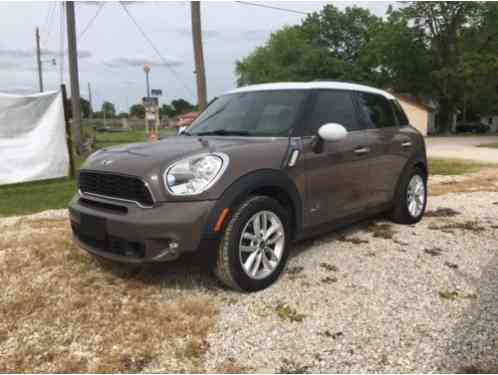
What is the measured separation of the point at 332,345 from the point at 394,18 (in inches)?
1595

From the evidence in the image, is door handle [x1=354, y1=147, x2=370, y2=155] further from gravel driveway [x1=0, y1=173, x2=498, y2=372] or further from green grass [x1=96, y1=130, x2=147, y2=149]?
green grass [x1=96, y1=130, x2=147, y2=149]

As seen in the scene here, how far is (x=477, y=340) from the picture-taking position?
257 cm

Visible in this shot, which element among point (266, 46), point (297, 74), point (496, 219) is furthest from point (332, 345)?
point (266, 46)

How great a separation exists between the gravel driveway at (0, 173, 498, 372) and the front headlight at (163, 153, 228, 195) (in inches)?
19.7

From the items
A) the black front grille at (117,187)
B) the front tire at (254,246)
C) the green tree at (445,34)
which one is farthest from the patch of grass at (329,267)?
the green tree at (445,34)

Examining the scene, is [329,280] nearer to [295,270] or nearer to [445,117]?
[295,270]

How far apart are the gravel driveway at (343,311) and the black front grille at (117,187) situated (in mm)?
531

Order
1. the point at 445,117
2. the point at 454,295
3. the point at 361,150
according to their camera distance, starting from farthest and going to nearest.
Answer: the point at 445,117, the point at 361,150, the point at 454,295

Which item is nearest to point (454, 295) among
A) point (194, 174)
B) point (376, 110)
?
point (194, 174)

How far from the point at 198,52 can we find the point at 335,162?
8.02 metres

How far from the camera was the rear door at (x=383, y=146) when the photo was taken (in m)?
4.43

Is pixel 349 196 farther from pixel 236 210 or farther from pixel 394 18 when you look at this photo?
pixel 394 18

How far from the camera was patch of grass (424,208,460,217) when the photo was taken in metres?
5.76

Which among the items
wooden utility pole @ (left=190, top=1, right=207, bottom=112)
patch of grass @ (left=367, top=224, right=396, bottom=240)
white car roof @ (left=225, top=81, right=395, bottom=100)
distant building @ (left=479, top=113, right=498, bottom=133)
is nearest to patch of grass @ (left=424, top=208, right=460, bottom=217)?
patch of grass @ (left=367, top=224, right=396, bottom=240)
